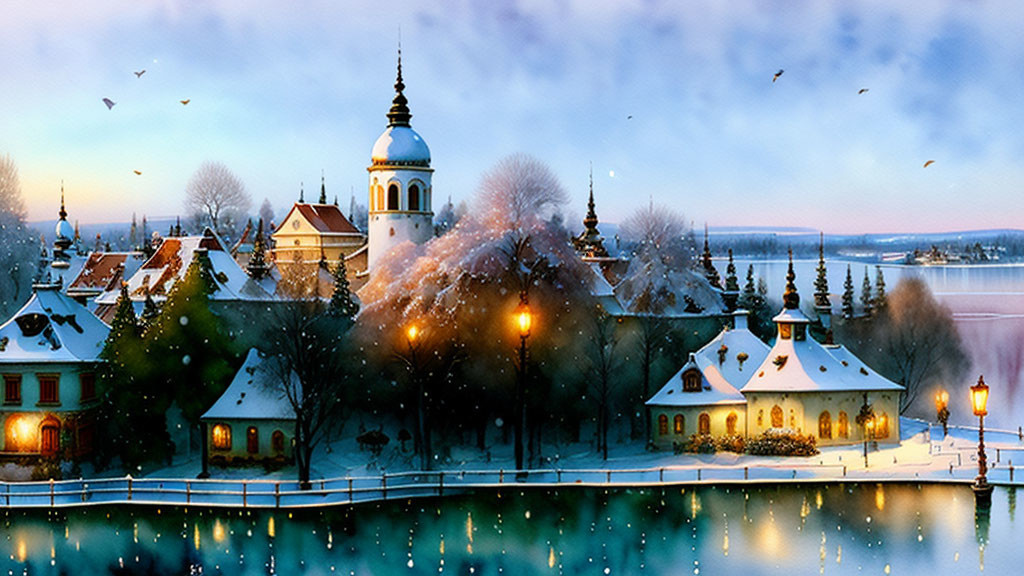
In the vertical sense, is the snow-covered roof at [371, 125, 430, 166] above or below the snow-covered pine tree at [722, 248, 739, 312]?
above

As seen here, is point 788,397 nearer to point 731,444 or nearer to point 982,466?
point 731,444

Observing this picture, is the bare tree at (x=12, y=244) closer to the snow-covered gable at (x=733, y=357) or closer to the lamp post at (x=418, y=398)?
the lamp post at (x=418, y=398)

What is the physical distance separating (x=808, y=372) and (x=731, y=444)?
204 inches

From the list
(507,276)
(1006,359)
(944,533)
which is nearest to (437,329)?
(507,276)

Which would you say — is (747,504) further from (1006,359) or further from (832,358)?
(1006,359)

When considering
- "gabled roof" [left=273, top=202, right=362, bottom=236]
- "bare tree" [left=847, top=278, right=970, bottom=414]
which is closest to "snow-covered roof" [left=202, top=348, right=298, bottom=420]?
"gabled roof" [left=273, top=202, right=362, bottom=236]

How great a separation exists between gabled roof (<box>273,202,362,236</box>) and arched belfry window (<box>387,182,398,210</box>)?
48.8ft

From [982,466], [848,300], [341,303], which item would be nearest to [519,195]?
[341,303]

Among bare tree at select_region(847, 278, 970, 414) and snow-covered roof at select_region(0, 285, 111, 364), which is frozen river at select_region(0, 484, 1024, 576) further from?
bare tree at select_region(847, 278, 970, 414)

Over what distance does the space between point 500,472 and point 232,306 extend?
2662 cm

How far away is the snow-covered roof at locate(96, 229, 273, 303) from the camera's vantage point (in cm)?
5809

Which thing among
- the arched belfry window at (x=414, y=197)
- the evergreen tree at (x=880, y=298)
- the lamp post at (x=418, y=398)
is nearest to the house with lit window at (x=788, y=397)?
the lamp post at (x=418, y=398)

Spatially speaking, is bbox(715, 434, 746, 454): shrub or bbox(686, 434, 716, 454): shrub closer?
bbox(715, 434, 746, 454): shrub

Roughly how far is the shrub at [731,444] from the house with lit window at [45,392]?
26.5 m
